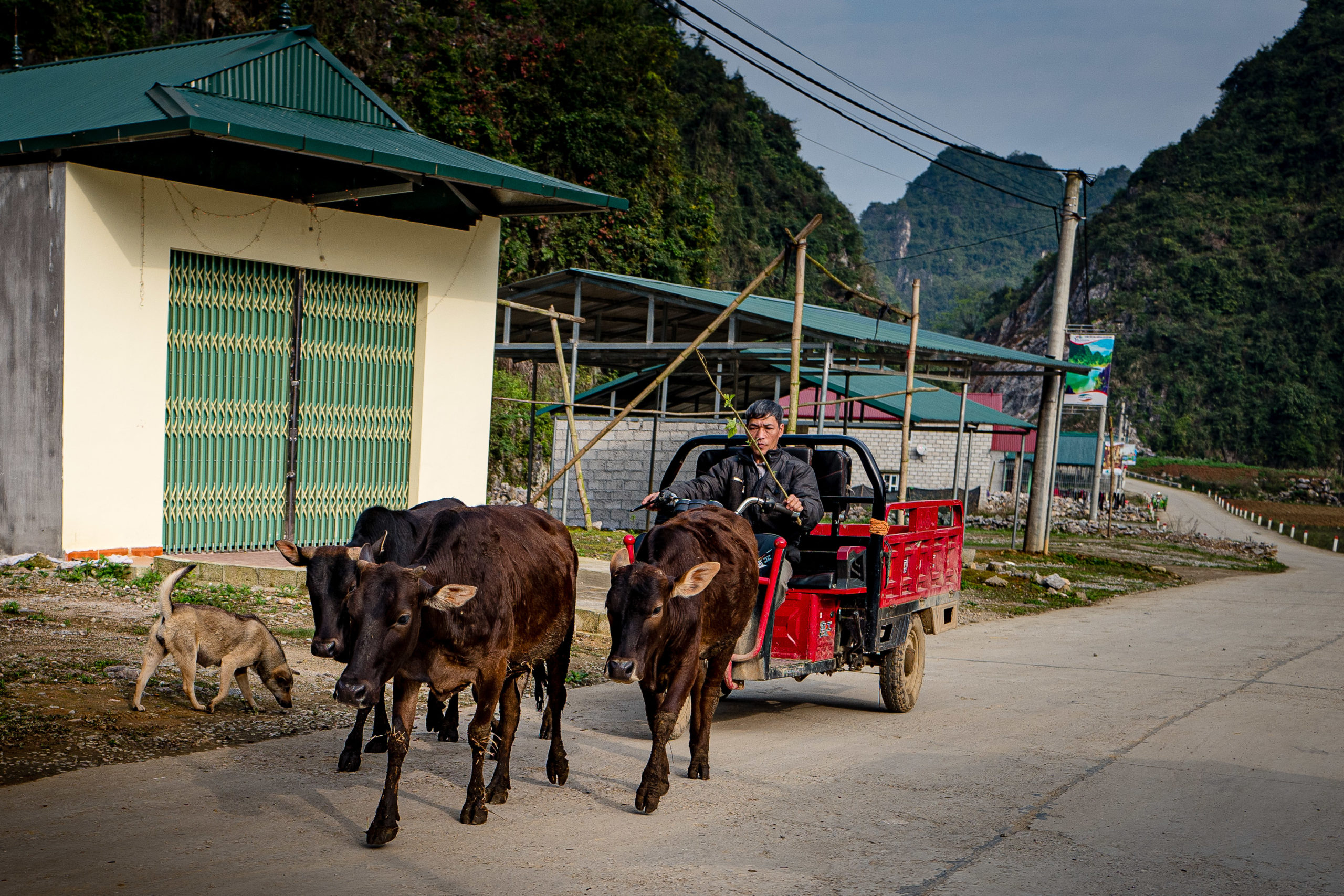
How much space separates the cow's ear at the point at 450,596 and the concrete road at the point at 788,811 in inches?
40.8

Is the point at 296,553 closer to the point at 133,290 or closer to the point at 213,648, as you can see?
the point at 213,648

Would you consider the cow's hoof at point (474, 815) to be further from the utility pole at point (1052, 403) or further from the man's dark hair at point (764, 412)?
the utility pole at point (1052, 403)

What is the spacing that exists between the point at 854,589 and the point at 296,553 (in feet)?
12.5

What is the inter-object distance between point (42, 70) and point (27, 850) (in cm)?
1314

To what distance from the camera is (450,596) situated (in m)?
4.93

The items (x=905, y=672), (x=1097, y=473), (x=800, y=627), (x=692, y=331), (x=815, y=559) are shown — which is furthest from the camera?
(x=1097, y=473)

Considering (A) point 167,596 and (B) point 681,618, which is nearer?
(B) point 681,618

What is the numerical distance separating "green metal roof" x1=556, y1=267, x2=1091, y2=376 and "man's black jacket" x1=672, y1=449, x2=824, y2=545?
9.89m

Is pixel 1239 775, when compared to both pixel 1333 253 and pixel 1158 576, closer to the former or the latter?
pixel 1158 576

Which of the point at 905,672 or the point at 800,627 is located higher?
the point at 800,627

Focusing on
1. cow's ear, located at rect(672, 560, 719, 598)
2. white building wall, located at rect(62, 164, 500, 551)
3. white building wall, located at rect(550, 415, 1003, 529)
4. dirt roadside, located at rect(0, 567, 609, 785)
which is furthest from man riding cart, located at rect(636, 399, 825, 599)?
white building wall, located at rect(550, 415, 1003, 529)

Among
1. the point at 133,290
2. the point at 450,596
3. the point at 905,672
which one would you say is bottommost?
the point at 905,672

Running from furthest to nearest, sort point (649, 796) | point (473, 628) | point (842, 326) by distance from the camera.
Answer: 1. point (842, 326)
2. point (649, 796)
3. point (473, 628)

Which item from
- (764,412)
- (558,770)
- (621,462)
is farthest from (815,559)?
(621,462)
